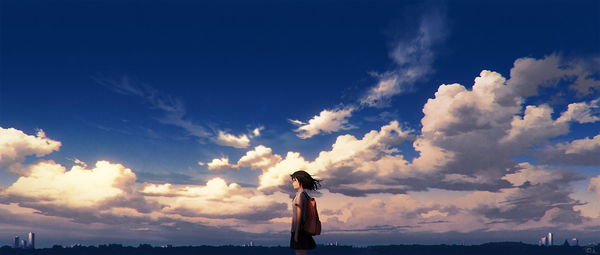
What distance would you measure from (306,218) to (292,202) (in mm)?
754

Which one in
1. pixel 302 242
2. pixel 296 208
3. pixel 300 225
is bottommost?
pixel 302 242

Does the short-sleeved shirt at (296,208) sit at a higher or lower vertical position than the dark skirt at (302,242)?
higher

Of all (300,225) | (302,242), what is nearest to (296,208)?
(300,225)

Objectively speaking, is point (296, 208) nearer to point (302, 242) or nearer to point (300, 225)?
point (300, 225)

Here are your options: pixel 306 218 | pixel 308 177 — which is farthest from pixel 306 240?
pixel 308 177

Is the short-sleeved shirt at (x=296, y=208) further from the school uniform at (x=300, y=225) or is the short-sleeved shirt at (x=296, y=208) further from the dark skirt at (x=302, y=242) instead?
the dark skirt at (x=302, y=242)

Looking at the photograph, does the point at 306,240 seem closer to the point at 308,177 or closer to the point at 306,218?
the point at 306,218

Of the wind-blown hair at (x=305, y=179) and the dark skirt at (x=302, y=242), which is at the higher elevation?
the wind-blown hair at (x=305, y=179)

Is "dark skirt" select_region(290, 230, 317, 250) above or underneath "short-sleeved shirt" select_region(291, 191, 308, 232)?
underneath

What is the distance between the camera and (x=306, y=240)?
1369 cm

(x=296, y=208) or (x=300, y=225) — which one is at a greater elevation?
(x=296, y=208)

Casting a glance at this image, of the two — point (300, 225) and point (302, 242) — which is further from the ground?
point (300, 225)

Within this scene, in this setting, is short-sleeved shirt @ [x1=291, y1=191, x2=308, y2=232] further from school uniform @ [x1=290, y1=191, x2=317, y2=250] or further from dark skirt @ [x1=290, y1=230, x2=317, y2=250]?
dark skirt @ [x1=290, y1=230, x2=317, y2=250]

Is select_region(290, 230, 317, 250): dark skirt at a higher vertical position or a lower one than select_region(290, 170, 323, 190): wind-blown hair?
lower
